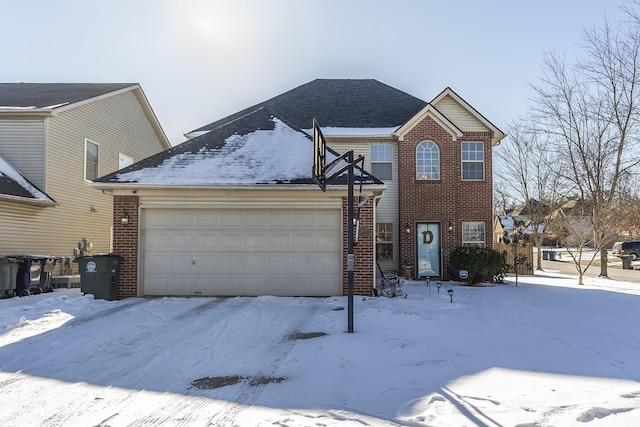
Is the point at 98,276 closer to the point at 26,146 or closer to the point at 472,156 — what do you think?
the point at 26,146

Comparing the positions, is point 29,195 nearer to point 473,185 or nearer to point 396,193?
point 396,193

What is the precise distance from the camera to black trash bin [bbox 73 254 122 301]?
10469 mm

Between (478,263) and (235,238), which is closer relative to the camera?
(235,238)

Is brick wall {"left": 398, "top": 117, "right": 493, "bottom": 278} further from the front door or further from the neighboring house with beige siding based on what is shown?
the neighboring house with beige siding

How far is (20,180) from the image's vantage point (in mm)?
13586

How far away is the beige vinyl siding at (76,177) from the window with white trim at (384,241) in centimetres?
997

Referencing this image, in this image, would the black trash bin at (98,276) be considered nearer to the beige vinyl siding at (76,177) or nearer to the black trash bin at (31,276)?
the black trash bin at (31,276)

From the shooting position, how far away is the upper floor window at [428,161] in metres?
16.5

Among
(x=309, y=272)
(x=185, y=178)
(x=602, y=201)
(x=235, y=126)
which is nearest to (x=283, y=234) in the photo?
(x=309, y=272)

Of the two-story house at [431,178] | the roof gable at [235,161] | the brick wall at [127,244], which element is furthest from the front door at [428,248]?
the brick wall at [127,244]

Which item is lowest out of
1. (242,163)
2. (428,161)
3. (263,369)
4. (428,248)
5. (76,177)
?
(263,369)

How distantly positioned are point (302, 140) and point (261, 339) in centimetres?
705

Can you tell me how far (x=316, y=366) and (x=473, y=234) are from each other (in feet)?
41.4

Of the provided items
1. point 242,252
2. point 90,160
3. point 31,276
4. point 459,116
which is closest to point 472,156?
point 459,116
